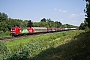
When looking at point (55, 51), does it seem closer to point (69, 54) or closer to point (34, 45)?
point (69, 54)

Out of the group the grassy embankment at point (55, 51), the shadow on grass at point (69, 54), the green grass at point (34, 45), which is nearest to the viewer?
the shadow on grass at point (69, 54)

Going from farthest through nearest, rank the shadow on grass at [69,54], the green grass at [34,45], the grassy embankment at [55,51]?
the green grass at [34,45] → the grassy embankment at [55,51] → the shadow on grass at [69,54]

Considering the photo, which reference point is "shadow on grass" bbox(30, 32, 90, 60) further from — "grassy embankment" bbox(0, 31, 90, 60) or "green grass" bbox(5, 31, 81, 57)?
"green grass" bbox(5, 31, 81, 57)

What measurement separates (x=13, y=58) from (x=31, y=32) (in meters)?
44.2

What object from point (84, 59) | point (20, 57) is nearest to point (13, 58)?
point (20, 57)

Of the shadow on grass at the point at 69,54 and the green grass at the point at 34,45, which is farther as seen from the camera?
the green grass at the point at 34,45

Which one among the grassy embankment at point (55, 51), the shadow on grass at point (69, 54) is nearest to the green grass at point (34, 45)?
the grassy embankment at point (55, 51)

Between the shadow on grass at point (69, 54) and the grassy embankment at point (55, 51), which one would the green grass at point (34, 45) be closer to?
the grassy embankment at point (55, 51)

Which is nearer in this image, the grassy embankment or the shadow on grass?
the shadow on grass

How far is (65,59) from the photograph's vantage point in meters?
13.3

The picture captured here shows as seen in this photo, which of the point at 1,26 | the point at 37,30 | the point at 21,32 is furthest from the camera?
the point at 1,26

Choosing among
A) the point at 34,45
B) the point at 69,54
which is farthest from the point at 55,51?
the point at 34,45

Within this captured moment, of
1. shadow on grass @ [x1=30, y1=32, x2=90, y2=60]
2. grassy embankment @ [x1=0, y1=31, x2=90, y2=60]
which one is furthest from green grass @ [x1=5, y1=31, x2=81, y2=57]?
shadow on grass @ [x1=30, y1=32, x2=90, y2=60]

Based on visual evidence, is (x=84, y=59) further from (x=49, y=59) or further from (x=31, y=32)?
(x=31, y=32)
